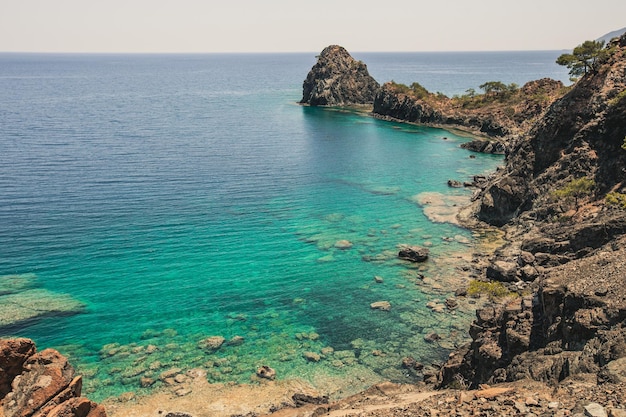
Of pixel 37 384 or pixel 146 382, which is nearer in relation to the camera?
pixel 37 384

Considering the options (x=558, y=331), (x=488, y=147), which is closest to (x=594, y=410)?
(x=558, y=331)

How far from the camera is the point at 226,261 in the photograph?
6581cm

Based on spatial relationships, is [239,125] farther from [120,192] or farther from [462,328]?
[462,328]

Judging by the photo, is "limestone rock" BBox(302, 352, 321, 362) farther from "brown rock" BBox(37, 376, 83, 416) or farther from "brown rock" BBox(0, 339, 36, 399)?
"brown rock" BBox(0, 339, 36, 399)

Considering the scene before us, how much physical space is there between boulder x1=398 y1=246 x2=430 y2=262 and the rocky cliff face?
8905 mm

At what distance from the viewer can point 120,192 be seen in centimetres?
9025

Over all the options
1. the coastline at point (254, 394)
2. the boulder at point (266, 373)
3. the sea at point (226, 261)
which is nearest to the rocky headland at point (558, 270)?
the coastline at point (254, 394)

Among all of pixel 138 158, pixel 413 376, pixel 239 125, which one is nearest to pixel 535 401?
pixel 413 376

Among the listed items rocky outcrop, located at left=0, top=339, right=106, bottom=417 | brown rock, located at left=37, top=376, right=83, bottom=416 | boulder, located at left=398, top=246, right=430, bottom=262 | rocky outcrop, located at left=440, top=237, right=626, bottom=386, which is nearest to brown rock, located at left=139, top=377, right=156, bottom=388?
rocky outcrop, located at left=0, top=339, right=106, bottom=417

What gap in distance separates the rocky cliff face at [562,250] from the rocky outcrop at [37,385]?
26814mm

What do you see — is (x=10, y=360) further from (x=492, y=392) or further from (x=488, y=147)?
(x=488, y=147)

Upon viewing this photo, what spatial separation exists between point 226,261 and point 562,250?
42.3 meters

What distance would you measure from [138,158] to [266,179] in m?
34.9

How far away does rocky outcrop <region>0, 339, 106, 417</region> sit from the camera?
85.2 feet
